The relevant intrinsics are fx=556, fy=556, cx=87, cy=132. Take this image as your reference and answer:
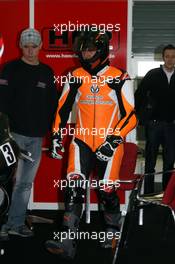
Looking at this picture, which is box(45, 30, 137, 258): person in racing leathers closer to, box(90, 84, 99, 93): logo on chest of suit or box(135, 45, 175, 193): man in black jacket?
box(90, 84, 99, 93): logo on chest of suit

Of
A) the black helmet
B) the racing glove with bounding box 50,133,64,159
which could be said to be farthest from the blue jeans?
the black helmet

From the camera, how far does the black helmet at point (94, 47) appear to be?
4.02m

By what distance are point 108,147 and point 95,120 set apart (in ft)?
0.77

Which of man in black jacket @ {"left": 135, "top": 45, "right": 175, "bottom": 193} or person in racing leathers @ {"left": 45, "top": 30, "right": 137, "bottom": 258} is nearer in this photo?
person in racing leathers @ {"left": 45, "top": 30, "right": 137, "bottom": 258}

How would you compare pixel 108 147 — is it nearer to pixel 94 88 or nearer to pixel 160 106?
pixel 94 88

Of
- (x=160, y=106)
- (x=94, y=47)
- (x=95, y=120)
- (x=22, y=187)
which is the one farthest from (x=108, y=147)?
(x=160, y=106)

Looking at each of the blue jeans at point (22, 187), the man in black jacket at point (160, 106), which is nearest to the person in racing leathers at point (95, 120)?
the blue jeans at point (22, 187)

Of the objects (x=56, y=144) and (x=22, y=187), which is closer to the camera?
(x=56, y=144)

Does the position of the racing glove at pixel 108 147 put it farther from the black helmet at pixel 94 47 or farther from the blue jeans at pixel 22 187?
the blue jeans at pixel 22 187

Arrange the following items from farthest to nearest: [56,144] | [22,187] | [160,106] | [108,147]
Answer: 1. [160,106]
2. [22,187]
3. [56,144]
4. [108,147]

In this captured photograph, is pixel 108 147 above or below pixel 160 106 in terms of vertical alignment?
below

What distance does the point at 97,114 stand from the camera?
4070 mm

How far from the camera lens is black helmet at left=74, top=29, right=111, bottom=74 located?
4016 mm

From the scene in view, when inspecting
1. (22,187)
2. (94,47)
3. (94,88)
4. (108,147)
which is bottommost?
(22,187)
